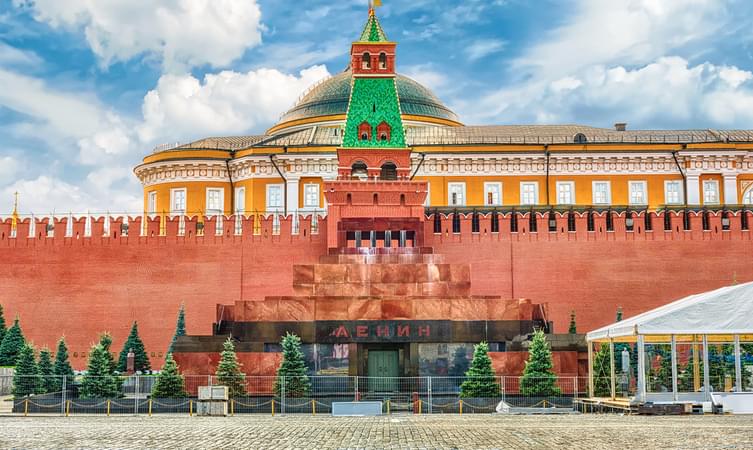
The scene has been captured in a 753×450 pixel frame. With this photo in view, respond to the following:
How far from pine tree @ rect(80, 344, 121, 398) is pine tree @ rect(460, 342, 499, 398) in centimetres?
884

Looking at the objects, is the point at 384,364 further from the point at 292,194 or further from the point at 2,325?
the point at 292,194

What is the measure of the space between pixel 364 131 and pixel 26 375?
47.5 feet

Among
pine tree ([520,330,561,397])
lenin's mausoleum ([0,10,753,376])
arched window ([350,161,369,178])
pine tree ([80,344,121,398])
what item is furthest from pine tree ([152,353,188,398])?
arched window ([350,161,369,178])

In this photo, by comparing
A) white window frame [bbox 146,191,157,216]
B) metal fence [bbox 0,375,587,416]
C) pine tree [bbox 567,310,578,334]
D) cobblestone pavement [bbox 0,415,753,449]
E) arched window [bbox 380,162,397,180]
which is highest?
white window frame [bbox 146,191,157,216]

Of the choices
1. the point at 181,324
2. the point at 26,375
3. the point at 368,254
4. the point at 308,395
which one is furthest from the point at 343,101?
the point at 308,395

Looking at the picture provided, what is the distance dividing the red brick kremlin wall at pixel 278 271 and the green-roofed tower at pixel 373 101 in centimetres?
330

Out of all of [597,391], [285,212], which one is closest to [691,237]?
[597,391]

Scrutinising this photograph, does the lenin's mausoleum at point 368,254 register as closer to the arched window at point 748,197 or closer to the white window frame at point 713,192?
the white window frame at point 713,192

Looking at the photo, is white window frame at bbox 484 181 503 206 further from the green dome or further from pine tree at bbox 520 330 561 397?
pine tree at bbox 520 330 561 397

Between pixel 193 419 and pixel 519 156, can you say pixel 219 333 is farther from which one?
pixel 519 156

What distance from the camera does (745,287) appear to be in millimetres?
23391

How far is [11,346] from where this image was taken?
35969 millimetres

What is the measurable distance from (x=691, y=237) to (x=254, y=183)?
18147mm

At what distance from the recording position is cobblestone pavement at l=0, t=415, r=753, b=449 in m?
16.1
